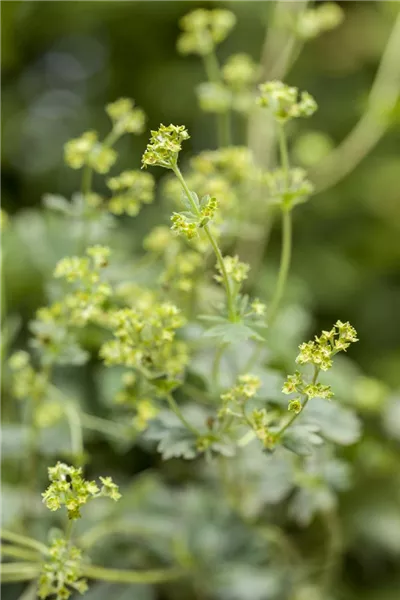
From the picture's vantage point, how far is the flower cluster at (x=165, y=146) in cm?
43

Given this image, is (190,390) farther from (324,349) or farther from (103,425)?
(324,349)

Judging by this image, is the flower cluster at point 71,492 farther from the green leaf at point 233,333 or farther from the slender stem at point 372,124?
the slender stem at point 372,124

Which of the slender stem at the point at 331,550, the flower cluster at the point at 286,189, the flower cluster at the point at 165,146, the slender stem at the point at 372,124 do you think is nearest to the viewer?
the flower cluster at the point at 165,146

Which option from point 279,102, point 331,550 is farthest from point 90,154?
point 331,550

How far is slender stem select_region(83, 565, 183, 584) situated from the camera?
2.01 feet

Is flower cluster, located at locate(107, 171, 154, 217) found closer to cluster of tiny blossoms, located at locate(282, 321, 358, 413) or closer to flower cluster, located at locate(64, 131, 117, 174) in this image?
flower cluster, located at locate(64, 131, 117, 174)

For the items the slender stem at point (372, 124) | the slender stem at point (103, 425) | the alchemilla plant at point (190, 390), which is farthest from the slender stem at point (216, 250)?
the slender stem at point (372, 124)

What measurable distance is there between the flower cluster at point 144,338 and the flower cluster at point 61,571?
128mm

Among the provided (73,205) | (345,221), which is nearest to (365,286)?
(345,221)

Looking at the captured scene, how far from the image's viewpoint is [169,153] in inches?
17.2

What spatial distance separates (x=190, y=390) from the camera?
677mm

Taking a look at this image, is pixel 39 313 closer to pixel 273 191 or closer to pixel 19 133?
pixel 273 191

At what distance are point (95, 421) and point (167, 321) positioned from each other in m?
0.26

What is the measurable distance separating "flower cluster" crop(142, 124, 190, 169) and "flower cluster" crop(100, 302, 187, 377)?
0.12 meters
